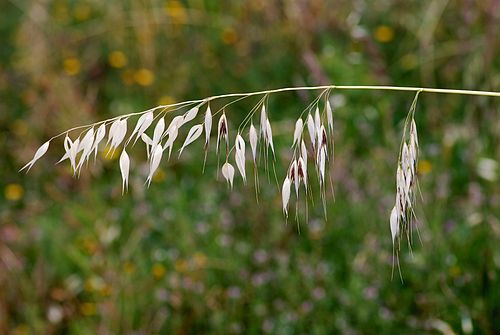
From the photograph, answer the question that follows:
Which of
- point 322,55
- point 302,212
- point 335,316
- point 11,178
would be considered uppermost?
point 322,55

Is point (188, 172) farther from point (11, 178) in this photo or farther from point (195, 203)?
point (11, 178)

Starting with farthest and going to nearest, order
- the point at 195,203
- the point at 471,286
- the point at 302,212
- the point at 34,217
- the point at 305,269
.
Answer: the point at 34,217 → the point at 195,203 → the point at 302,212 → the point at 305,269 → the point at 471,286

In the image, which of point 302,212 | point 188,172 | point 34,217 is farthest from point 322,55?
point 34,217

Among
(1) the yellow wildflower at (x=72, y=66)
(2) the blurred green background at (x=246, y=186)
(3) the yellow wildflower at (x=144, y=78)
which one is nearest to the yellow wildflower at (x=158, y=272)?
(2) the blurred green background at (x=246, y=186)

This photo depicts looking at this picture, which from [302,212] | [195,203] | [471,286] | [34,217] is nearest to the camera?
[471,286]

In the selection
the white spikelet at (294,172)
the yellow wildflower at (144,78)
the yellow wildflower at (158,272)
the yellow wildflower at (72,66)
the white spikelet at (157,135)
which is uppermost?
the yellow wildflower at (72,66)

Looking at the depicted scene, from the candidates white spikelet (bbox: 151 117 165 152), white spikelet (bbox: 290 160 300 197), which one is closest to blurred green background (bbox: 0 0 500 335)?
white spikelet (bbox: 290 160 300 197)

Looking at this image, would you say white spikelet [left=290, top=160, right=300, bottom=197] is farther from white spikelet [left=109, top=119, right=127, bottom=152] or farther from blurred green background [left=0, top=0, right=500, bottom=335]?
blurred green background [left=0, top=0, right=500, bottom=335]

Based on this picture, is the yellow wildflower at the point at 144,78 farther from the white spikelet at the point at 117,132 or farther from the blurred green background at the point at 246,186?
the white spikelet at the point at 117,132

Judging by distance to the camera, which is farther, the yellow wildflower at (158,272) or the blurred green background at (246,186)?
the yellow wildflower at (158,272)
